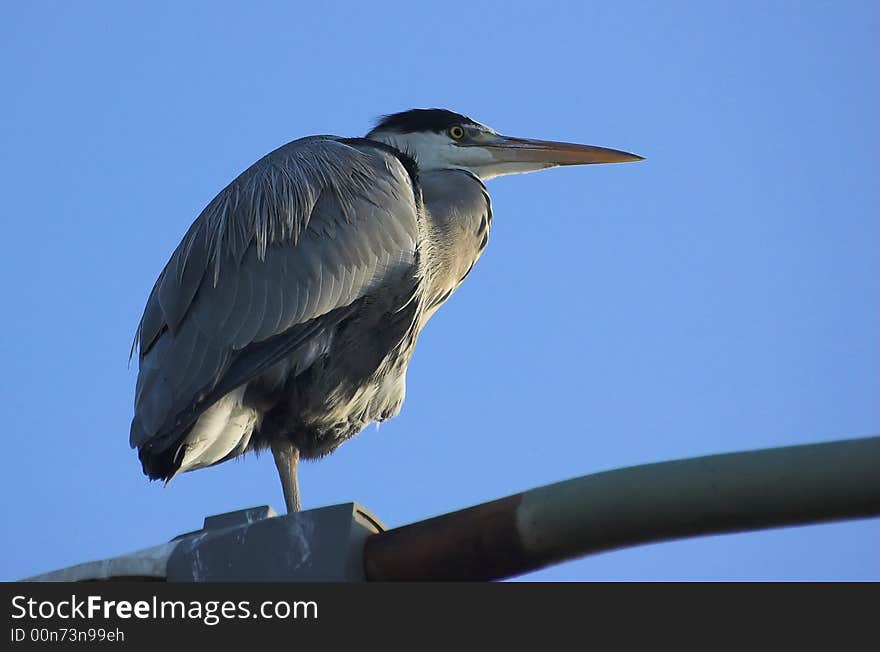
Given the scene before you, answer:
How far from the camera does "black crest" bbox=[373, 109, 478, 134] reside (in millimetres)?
5832

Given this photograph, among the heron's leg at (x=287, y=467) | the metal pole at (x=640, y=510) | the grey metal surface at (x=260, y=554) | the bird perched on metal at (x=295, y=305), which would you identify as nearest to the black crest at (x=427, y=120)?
the bird perched on metal at (x=295, y=305)

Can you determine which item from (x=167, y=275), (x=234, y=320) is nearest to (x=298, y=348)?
(x=234, y=320)

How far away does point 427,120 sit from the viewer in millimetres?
5840

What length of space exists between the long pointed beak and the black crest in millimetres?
163

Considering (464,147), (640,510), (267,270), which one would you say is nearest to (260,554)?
(640,510)

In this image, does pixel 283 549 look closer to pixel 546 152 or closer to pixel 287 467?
pixel 287 467

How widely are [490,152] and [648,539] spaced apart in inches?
150

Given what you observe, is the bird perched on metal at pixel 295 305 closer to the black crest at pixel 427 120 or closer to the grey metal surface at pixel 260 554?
the black crest at pixel 427 120

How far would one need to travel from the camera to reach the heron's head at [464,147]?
229 inches

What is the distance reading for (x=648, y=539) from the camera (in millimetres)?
2188

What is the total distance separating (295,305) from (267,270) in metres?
0.24

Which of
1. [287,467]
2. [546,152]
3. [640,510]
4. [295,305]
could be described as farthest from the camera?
[546,152]

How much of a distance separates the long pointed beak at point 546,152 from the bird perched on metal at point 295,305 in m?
0.52

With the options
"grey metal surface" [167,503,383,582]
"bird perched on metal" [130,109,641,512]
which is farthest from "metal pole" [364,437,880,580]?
"bird perched on metal" [130,109,641,512]
